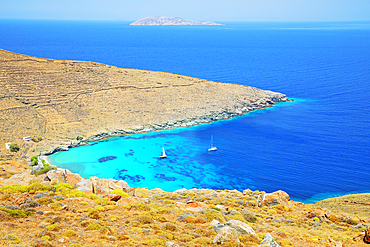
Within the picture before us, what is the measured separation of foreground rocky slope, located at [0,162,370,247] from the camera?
14852 millimetres

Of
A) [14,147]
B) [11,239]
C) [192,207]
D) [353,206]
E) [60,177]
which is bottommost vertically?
[14,147]

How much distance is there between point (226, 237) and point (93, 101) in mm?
63918

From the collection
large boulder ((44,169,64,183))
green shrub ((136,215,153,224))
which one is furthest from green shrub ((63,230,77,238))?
large boulder ((44,169,64,183))

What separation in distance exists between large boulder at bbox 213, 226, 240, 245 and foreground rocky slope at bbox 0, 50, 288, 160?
43.8 metres

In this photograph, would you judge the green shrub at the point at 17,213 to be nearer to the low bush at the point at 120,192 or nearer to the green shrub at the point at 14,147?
the low bush at the point at 120,192

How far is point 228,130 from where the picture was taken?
7156 centimetres

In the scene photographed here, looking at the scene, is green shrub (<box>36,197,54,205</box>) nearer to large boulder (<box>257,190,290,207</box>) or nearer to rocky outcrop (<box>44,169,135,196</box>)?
rocky outcrop (<box>44,169,135,196</box>)

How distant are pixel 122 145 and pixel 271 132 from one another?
3325 centimetres

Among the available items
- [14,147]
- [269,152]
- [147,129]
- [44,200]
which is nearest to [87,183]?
[44,200]

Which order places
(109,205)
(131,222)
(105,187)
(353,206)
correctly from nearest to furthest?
1. (131,222)
2. (109,205)
3. (105,187)
4. (353,206)

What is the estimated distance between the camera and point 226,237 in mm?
15203

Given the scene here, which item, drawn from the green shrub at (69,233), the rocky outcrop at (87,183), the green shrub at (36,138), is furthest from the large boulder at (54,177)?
the green shrub at (36,138)

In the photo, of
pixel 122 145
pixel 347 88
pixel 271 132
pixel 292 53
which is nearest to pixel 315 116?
pixel 271 132

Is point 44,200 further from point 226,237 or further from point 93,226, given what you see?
point 226,237
